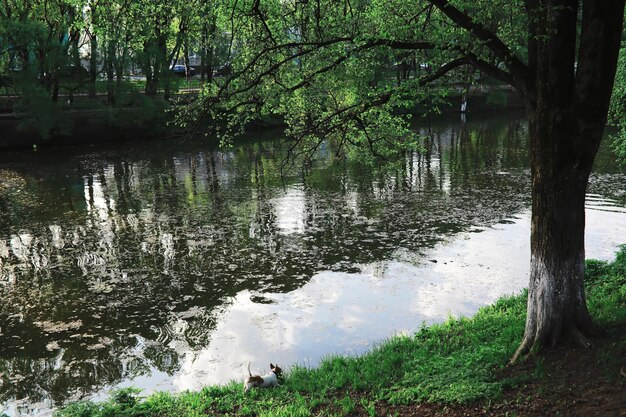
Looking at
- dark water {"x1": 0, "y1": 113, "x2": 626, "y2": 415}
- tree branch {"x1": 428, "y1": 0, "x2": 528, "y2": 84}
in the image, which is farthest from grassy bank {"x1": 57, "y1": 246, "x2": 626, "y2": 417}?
tree branch {"x1": 428, "y1": 0, "x2": 528, "y2": 84}

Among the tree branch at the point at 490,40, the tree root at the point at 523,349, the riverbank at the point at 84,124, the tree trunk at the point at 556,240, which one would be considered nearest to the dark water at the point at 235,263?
the tree root at the point at 523,349

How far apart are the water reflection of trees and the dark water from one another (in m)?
0.06

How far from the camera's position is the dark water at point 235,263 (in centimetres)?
1164

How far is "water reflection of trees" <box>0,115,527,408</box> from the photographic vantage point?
1213 cm

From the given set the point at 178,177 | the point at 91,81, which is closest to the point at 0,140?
the point at 91,81

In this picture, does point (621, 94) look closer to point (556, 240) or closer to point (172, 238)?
point (556, 240)

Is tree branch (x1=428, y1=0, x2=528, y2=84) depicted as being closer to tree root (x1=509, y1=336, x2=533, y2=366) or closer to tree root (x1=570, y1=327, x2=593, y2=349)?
tree root (x1=570, y1=327, x2=593, y2=349)

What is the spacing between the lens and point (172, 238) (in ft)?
64.7

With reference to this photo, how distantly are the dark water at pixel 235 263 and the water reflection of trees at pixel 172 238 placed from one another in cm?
6

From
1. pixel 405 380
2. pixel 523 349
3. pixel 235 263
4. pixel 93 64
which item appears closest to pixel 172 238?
pixel 235 263

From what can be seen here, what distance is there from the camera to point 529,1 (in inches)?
308

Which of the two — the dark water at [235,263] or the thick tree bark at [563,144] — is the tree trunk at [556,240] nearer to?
the thick tree bark at [563,144]

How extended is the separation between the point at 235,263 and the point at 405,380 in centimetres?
970

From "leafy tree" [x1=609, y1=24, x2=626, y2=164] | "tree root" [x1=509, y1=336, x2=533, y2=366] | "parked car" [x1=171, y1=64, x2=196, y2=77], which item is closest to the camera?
"tree root" [x1=509, y1=336, x2=533, y2=366]
